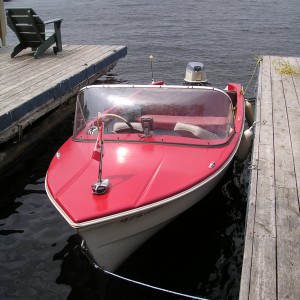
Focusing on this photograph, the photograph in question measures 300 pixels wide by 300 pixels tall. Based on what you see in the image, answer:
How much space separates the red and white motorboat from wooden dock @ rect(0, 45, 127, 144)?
2.21m

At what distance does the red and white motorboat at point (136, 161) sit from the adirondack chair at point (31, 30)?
5.91m

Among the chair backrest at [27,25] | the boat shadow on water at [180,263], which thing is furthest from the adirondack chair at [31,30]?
the boat shadow on water at [180,263]

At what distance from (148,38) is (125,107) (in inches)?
567

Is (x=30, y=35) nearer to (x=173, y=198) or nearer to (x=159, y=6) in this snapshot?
(x=173, y=198)

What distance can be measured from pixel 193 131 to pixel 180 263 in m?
1.79

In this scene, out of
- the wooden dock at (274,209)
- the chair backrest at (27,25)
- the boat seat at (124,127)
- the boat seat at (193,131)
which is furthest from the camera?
the chair backrest at (27,25)

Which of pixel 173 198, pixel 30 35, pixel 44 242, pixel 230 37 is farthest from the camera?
pixel 230 37

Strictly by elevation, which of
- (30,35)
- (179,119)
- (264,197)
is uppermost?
(30,35)

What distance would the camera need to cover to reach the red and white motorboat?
165 inches

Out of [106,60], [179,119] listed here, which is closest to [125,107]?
[179,119]

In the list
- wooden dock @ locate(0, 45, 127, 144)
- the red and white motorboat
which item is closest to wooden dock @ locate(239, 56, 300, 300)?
the red and white motorboat

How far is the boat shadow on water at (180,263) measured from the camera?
15.3 ft

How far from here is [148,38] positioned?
755 inches

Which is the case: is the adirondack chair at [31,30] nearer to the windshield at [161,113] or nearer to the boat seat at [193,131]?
the windshield at [161,113]
